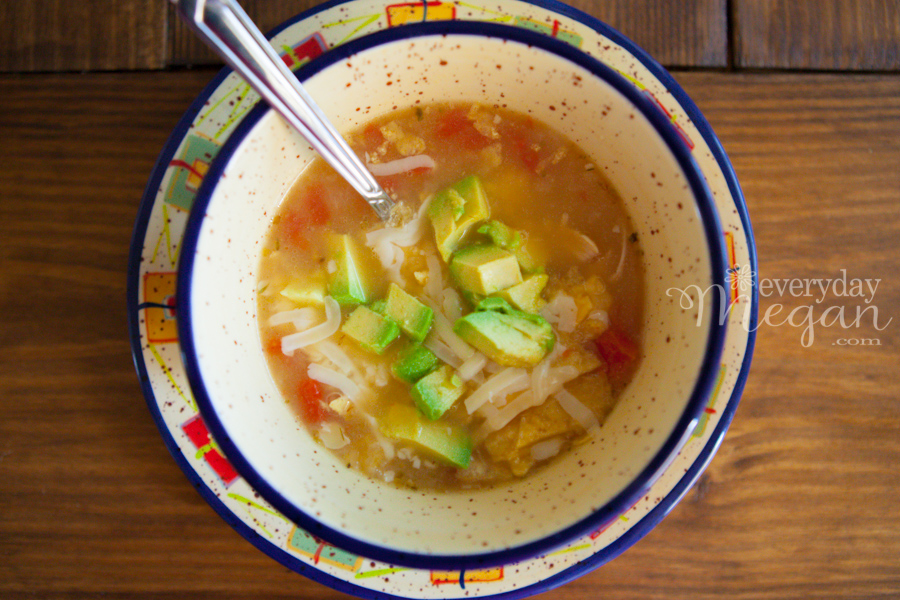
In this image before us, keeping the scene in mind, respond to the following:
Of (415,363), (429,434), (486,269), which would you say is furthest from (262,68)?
(429,434)

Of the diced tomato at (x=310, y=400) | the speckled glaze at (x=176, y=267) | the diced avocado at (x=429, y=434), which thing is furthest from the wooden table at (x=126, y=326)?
the diced avocado at (x=429, y=434)

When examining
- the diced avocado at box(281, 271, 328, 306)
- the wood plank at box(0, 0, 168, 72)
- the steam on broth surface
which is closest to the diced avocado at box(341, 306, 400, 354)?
the steam on broth surface

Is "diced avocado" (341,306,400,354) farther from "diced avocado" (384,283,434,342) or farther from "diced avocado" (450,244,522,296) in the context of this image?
"diced avocado" (450,244,522,296)

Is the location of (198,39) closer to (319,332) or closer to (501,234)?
(319,332)

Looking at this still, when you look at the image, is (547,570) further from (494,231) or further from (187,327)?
(187,327)

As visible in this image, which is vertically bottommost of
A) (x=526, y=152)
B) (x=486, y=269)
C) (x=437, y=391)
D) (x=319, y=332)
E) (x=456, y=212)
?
(x=437, y=391)

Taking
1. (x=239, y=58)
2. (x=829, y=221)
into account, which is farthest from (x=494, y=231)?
(x=829, y=221)
